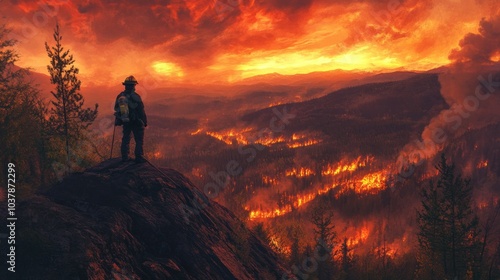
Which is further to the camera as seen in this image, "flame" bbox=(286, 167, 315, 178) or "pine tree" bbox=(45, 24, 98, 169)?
"flame" bbox=(286, 167, 315, 178)

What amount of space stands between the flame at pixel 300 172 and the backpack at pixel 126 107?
76821 millimetres

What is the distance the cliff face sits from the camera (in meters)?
8.73

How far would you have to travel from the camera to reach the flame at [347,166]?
92.1 metres

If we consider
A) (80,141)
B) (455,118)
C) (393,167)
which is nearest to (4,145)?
(80,141)

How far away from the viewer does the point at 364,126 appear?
520 ft

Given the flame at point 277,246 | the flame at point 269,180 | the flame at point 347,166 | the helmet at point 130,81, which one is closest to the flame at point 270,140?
the flame at point 347,166

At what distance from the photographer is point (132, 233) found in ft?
36.4

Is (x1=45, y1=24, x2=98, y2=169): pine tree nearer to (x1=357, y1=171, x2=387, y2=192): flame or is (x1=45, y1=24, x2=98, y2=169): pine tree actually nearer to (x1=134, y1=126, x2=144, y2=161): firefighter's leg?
(x1=134, y1=126, x2=144, y2=161): firefighter's leg

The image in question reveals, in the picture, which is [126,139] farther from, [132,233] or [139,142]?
[132,233]

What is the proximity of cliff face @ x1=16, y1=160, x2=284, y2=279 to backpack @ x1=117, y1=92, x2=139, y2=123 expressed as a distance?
1.95 metres

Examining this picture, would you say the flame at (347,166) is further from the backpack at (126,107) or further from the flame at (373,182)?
the backpack at (126,107)

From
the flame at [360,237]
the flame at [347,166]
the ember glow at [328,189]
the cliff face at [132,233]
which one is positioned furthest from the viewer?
the flame at [347,166]

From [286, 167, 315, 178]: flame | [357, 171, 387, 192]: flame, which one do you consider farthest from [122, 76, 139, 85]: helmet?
[286, 167, 315, 178]: flame

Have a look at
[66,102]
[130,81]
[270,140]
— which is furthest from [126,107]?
[270,140]
